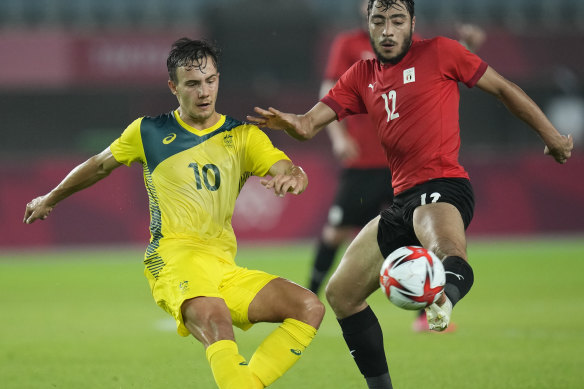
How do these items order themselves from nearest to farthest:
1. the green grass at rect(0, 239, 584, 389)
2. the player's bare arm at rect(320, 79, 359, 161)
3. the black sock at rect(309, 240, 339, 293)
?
the green grass at rect(0, 239, 584, 389), the player's bare arm at rect(320, 79, 359, 161), the black sock at rect(309, 240, 339, 293)

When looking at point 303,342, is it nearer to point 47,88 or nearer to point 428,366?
point 428,366

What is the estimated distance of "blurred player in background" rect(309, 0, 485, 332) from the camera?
305 inches

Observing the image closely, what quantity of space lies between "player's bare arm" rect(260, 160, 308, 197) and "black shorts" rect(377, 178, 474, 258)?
1.96 feet

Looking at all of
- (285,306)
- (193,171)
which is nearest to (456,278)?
(285,306)

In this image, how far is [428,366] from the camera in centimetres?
611

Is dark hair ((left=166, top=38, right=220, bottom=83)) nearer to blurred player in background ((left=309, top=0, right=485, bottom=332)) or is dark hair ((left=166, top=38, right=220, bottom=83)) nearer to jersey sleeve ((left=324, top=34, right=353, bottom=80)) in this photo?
blurred player in background ((left=309, top=0, right=485, bottom=332))

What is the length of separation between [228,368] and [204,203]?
0.96 meters

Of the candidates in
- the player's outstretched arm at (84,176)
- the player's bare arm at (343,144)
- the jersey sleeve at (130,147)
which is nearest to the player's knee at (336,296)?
the jersey sleeve at (130,147)

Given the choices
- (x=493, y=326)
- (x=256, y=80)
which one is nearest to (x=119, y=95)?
(x=256, y=80)

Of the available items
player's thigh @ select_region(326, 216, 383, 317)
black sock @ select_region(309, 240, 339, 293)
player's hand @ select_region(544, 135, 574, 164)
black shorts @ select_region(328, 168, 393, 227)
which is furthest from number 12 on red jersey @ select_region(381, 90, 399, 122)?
black sock @ select_region(309, 240, 339, 293)

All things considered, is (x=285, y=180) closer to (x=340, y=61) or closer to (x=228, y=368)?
(x=228, y=368)

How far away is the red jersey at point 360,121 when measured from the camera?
25.7ft

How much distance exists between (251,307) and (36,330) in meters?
4.16

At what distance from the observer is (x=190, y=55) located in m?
4.83
